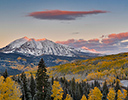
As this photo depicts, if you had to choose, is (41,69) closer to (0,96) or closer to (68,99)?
(0,96)

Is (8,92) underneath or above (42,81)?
underneath

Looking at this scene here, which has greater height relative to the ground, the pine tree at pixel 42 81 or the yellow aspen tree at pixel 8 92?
the pine tree at pixel 42 81

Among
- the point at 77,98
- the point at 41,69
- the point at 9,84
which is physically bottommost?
the point at 77,98

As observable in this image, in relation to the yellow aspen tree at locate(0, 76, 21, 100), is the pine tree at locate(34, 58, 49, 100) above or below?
above

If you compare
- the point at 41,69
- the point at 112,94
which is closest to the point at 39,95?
the point at 41,69

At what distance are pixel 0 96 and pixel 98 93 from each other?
62.8 meters

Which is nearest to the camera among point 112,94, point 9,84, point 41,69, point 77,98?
point 41,69

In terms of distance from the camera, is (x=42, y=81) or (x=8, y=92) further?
(x=8, y=92)

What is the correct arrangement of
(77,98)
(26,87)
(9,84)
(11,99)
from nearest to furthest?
1. (11,99)
2. (9,84)
3. (26,87)
4. (77,98)

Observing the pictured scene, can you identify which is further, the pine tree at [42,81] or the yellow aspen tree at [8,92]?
the yellow aspen tree at [8,92]

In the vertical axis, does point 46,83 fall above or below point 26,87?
above

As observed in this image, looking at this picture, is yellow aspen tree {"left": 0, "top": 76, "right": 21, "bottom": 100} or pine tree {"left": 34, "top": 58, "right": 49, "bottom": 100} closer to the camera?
pine tree {"left": 34, "top": 58, "right": 49, "bottom": 100}

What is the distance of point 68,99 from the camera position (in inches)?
3679

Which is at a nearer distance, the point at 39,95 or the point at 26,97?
the point at 39,95
